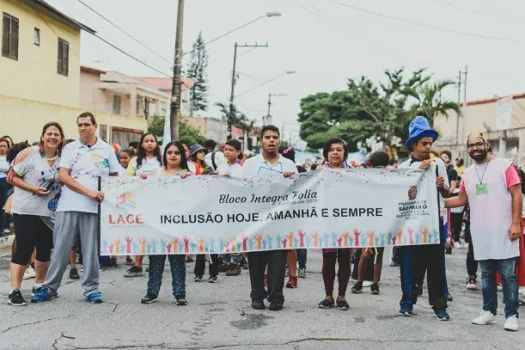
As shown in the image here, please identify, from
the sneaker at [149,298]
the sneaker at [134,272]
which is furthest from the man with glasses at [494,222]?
the sneaker at [134,272]

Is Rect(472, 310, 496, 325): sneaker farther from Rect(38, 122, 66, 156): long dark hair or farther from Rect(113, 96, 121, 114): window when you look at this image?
Rect(113, 96, 121, 114): window

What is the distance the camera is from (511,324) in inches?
265

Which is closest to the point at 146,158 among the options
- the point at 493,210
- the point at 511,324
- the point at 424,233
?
the point at 424,233

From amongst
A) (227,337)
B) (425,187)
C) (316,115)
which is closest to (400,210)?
(425,187)

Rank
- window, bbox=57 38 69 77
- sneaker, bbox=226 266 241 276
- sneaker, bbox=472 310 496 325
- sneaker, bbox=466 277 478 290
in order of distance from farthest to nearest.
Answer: window, bbox=57 38 69 77 → sneaker, bbox=226 266 241 276 → sneaker, bbox=466 277 478 290 → sneaker, bbox=472 310 496 325

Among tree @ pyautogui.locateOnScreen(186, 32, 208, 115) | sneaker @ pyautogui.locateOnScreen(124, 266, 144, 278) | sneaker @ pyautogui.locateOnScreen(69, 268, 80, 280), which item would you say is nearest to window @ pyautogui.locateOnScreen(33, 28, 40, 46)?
sneaker @ pyautogui.locateOnScreen(124, 266, 144, 278)

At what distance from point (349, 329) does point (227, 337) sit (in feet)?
3.74

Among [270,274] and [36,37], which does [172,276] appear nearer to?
[270,274]

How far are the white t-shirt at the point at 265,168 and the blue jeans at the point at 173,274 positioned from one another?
115cm

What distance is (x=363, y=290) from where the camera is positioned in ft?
29.6

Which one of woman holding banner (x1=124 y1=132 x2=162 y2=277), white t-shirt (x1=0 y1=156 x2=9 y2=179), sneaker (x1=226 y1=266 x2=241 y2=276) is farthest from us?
white t-shirt (x1=0 y1=156 x2=9 y2=179)

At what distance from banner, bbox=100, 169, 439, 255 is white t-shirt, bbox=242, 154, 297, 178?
0.28 ft

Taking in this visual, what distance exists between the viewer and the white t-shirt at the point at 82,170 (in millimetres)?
7477

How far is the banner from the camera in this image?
7.64m
